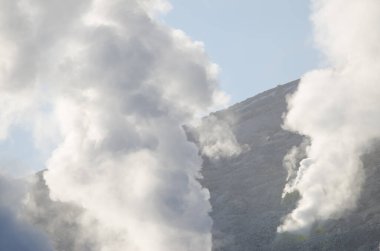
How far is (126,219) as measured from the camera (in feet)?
148

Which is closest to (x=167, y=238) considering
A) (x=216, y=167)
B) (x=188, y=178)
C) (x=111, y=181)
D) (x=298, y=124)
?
(x=188, y=178)

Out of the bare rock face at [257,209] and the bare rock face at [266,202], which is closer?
the bare rock face at [266,202]

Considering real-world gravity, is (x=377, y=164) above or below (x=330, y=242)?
above

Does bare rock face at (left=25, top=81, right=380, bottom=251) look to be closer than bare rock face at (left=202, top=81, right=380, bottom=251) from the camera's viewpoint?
No

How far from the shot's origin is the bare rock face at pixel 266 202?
46.6 m

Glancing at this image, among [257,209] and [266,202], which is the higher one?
[266,202]

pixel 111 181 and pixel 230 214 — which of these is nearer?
pixel 111 181

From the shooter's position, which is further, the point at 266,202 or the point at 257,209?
the point at 266,202

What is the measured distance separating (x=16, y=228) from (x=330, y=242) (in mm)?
23371

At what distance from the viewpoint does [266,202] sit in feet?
200

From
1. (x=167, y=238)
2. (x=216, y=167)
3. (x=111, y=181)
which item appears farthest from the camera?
(x=216, y=167)

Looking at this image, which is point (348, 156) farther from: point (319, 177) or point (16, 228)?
point (16, 228)

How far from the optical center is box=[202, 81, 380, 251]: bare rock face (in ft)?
153

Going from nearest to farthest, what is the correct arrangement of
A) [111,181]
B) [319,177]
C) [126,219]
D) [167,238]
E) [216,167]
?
[167,238] → [126,219] → [111,181] → [319,177] → [216,167]
